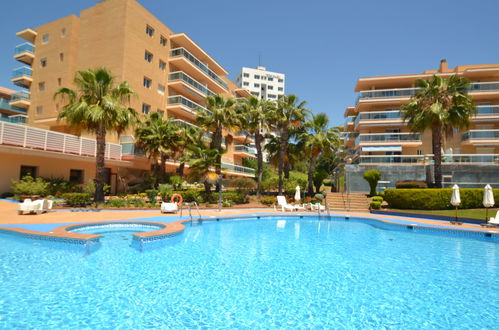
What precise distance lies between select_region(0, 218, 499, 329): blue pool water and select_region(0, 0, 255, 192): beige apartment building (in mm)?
15177

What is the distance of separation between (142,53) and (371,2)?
22.9 meters

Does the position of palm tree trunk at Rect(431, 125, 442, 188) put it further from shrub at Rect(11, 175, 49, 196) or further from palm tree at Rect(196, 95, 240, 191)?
shrub at Rect(11, 175, 49, 196)

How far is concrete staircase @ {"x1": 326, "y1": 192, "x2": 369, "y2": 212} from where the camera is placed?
80.0 feet

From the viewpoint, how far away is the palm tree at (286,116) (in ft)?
89.1

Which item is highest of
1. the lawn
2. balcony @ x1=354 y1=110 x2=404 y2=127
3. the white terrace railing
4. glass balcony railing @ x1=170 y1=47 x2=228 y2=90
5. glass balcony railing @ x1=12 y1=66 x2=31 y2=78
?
glass balcony railing @ x1=170 y1=47 x2=228 y2=90

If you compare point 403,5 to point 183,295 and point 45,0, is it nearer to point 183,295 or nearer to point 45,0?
point 183,295

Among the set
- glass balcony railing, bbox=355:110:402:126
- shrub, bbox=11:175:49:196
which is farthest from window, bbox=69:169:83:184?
glass balcony railing, bbox=355:110:402:126

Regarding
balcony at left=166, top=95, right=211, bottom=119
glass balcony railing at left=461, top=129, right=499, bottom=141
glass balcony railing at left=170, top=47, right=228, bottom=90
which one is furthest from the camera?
glass balcony railing at left=170, top=47, right=228, bottom=90

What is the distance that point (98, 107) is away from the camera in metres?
17.2

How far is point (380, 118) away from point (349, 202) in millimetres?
16238

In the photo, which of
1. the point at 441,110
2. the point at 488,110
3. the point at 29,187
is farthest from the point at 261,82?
the point at 29,187

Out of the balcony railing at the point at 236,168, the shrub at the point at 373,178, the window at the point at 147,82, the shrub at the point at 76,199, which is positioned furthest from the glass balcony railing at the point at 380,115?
the shrub at the point at 76,199

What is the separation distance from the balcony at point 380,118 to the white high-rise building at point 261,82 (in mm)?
53015

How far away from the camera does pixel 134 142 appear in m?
26.1
